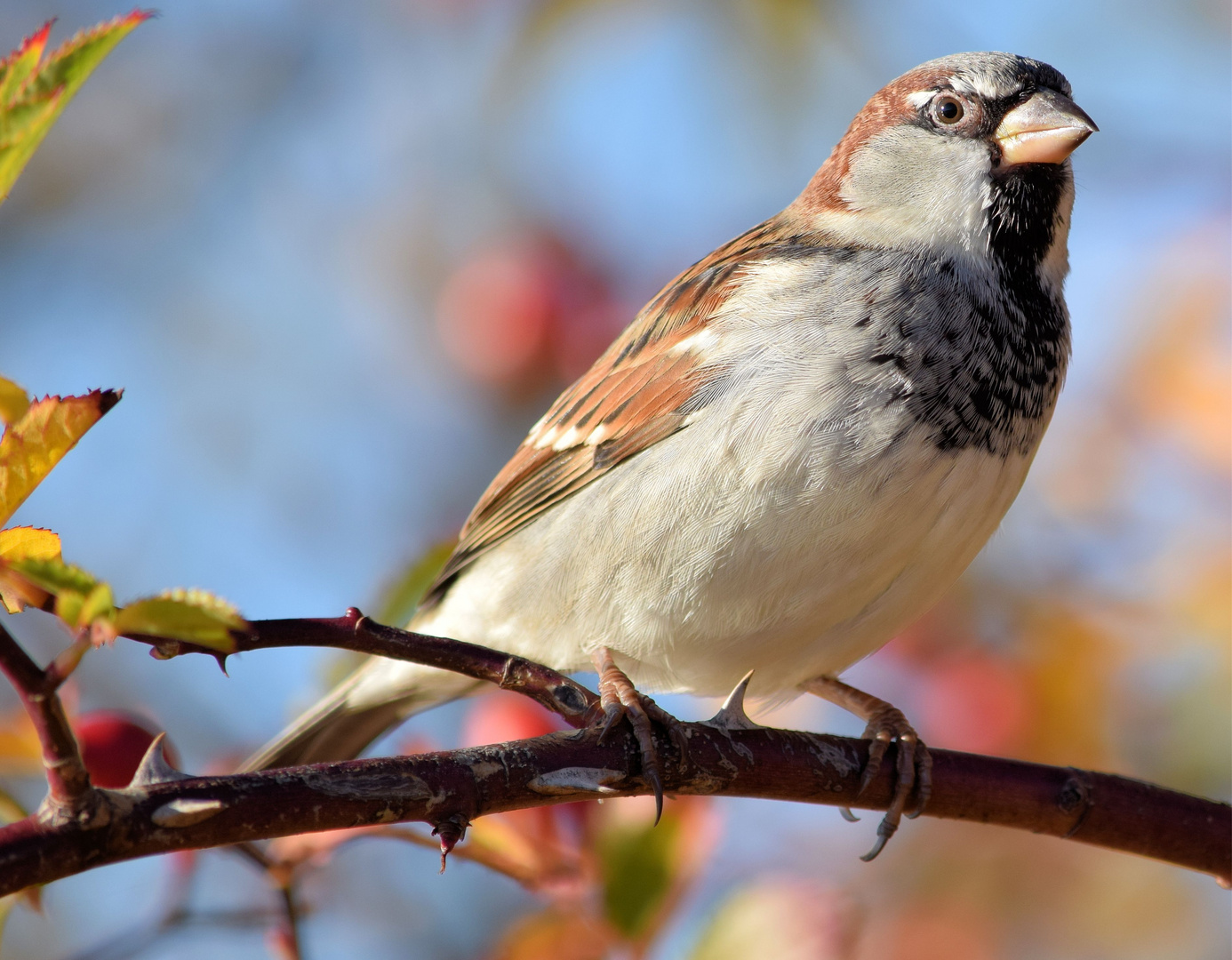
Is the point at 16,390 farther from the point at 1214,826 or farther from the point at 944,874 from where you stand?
the point at 944,874

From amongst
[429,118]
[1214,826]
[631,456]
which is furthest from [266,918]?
[429,118]

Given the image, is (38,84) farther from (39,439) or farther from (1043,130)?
A: (1043,130)

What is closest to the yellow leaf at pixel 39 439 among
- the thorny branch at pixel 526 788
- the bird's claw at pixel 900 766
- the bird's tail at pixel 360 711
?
the thorny branch at pixel 526 788

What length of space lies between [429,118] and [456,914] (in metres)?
2.99

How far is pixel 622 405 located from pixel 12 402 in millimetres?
1483

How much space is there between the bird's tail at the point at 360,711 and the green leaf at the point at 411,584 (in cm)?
47

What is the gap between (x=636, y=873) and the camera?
1812 millimetres

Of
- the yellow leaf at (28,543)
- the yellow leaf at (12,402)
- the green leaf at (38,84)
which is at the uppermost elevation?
the green leaf at (38,84)

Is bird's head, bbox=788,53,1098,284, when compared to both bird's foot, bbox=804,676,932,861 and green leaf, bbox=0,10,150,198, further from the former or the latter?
green leaf, bbox=0,10,150,198

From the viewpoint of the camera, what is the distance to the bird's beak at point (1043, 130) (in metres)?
2.20

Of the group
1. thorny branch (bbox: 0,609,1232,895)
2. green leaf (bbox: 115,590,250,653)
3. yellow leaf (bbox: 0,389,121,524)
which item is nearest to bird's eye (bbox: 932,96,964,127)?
thorny branch (bbox: 0,609,1232,895)

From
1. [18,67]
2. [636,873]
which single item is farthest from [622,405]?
[18,67]

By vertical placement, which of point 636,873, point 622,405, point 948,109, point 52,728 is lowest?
point 636,873

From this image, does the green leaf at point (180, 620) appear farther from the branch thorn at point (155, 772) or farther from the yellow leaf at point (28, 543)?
the branch thorn at point (155, 772)
